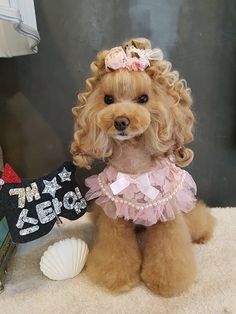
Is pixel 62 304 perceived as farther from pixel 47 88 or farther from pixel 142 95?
pixel 47 88

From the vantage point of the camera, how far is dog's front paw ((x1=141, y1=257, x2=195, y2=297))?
956 millimetres

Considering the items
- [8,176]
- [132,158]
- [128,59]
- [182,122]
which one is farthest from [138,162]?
[8,176]

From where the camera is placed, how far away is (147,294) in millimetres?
972

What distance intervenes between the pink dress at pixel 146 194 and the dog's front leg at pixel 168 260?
0.04 metres

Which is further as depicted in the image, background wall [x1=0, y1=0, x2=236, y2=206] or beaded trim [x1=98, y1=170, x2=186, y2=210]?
background wall [x1=0, y1=0, x2=236, y2=206]

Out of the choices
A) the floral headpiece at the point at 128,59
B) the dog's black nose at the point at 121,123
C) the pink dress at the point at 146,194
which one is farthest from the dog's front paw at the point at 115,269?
the floral headpiece at the point at 128,59

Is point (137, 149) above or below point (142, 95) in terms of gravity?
below

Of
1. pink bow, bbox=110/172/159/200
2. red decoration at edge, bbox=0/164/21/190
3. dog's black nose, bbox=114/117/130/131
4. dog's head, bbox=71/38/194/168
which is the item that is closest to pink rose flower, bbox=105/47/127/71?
dog's head, bbox=71/38/194/168

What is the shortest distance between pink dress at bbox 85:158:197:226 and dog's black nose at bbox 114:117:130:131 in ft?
0.56

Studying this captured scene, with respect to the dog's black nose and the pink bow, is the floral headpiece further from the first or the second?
the pink bow

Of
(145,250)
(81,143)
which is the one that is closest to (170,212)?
(145,250)

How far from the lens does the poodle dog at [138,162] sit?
0.87 metres

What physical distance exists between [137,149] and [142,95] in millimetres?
147

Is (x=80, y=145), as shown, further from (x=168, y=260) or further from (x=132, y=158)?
(x=168, y=260)
